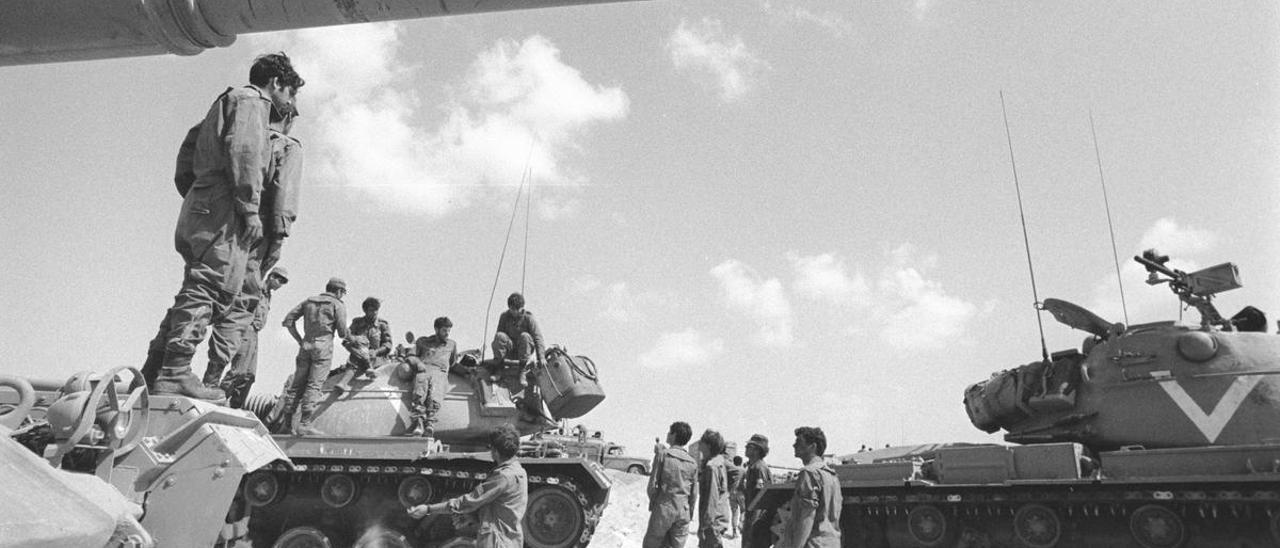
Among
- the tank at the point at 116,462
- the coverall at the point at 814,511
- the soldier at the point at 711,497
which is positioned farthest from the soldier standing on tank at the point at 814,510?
the tank at the point at 116,462

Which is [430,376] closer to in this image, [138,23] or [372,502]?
[372,502]

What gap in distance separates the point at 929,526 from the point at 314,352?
7009 mm

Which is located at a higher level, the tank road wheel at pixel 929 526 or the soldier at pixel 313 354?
the soldier at pixel 313 354

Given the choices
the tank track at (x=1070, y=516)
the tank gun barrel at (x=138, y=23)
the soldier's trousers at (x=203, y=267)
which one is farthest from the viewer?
the tank track at (x=1070, y=516)

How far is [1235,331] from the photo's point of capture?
29.1ft

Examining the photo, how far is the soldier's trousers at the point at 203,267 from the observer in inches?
189

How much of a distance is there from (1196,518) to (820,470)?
467cm

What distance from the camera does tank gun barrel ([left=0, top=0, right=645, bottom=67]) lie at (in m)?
3.23

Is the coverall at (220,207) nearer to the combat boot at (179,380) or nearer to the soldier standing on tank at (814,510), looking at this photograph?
the combat boot at (179,380)

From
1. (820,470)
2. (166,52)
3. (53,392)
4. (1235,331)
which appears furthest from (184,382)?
(1235,331)

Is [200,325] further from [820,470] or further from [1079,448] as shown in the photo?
[1079,448]

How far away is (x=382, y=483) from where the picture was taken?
8.66m

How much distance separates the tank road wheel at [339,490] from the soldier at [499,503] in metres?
4.14

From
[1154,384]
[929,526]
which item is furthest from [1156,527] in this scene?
[929,526]
